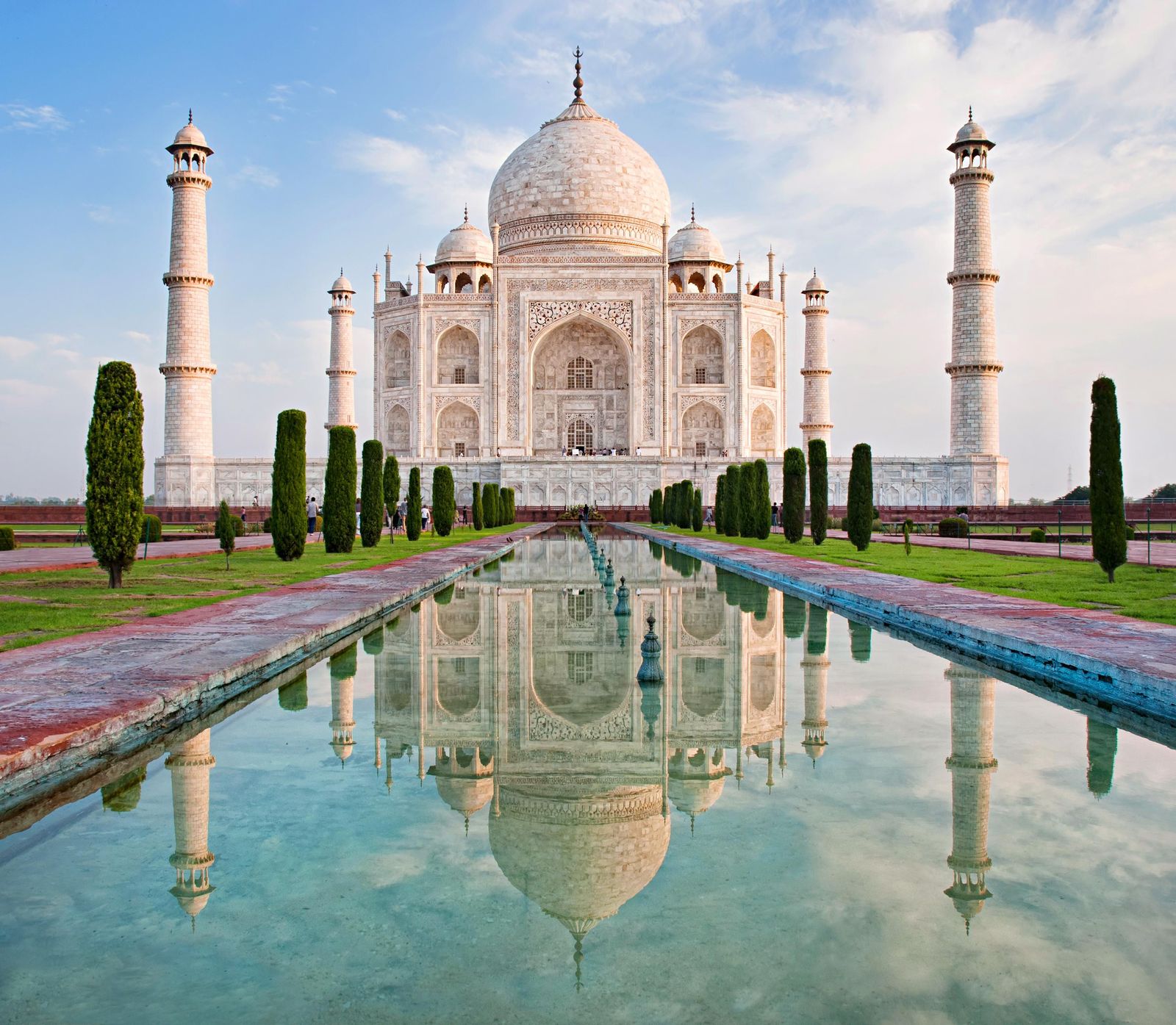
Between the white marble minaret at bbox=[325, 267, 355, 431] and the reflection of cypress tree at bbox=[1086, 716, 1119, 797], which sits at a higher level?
the white marble minaret at bbox=[325, 267, 355, 431]

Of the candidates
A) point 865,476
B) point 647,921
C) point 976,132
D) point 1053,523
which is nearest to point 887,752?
point 647,921

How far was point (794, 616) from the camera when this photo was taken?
636 centimetres

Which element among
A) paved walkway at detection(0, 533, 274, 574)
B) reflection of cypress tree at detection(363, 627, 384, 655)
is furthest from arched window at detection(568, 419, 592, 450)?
reflection of cypress tree at detection(363, 627, 384, 655)

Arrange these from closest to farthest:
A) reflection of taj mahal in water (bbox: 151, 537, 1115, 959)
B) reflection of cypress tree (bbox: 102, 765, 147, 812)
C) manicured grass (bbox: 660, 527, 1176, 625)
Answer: reflection of taj mahal in water (bbox: 151, 537, 1115, 959), reflection of cypress tree (bbox: 102, 765, 147, 812), manicured grass (bbox: 660, 527, 1176, 625)

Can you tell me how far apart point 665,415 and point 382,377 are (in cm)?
869

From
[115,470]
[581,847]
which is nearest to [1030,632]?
[581,847]

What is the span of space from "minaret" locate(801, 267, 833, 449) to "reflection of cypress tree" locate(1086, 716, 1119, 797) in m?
A: 27.3

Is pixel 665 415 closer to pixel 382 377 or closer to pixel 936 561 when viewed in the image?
pixel 382 377

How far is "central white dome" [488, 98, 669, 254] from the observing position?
30.7m

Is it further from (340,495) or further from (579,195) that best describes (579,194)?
(340,495)

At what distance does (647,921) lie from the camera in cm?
179

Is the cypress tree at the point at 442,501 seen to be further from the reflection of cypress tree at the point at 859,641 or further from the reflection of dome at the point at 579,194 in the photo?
the reflection of dome at the point at 579,194

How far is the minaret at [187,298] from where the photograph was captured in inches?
976

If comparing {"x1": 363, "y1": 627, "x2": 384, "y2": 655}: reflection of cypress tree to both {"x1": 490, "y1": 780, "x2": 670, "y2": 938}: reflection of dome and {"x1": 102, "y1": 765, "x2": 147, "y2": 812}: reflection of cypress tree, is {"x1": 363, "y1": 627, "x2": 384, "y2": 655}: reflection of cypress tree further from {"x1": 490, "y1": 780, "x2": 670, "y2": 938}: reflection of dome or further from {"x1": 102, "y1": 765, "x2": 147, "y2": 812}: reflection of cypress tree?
{"x1": 490, "y1": 780, "x2": 670, "y2": 938}: reflection of dome
